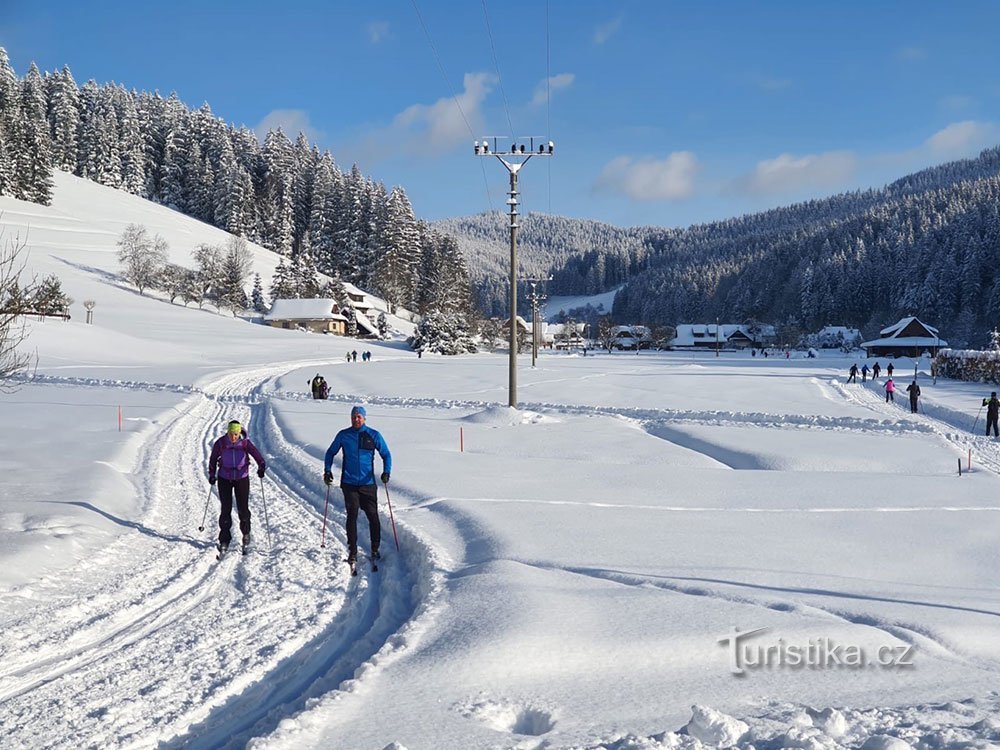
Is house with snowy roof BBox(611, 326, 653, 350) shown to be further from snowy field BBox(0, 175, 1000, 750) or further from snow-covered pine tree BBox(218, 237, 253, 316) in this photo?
snowy field BBox(0, 175, 1000, 750)

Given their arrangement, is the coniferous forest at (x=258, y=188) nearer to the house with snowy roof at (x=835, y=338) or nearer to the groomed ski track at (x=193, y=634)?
the house with snowy roof at (x=835, y=338)

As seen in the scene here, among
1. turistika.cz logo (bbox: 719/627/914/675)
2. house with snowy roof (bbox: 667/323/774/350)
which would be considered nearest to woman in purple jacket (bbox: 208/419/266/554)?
turistika.cz logo (bbox: 719/627/914/675)

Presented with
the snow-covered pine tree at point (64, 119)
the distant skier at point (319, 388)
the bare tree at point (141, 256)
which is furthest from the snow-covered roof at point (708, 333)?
the distant skier at point (319, 388)

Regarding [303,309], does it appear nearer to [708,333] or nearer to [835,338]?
[708,333]

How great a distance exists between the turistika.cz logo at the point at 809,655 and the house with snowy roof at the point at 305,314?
8312 cm

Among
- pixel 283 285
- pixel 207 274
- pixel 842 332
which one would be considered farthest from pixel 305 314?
pixel 842 332

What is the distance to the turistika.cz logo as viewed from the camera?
524 cm

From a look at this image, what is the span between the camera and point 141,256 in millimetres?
84062

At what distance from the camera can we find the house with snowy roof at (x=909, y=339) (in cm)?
10075

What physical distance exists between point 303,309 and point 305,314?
0.92 m

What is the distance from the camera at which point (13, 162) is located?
284 ft

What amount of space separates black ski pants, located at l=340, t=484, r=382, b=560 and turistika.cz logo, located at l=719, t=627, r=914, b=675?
4.20 m

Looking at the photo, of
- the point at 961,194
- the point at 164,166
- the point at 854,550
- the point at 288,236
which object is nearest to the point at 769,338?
the point at 961,194

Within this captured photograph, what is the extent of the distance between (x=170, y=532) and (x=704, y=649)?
294 inches
